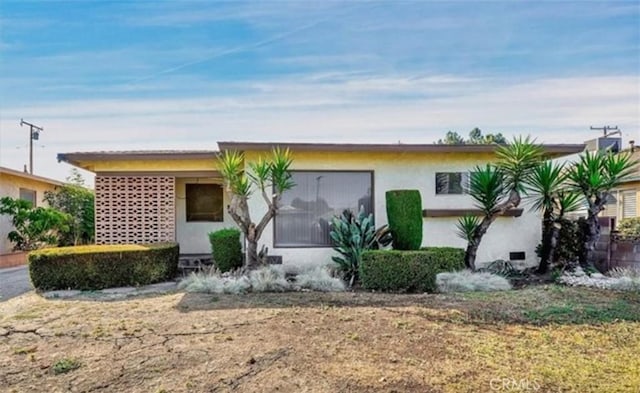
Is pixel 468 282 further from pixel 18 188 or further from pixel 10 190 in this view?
pixel 18 188

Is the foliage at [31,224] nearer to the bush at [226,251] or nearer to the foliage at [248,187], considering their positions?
the bush at [226,251]

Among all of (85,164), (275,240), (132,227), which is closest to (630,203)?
(275,240)

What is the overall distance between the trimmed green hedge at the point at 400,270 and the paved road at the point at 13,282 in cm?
644

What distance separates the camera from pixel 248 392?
3.44 meters

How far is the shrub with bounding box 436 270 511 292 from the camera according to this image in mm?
7711

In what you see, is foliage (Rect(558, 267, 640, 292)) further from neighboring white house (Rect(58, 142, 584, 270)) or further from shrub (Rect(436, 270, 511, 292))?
neighboring white house (Rect(58, 142, 584, 270))

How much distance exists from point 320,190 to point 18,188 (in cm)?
1139

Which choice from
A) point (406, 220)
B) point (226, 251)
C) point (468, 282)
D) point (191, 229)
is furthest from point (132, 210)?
point (468, 282)

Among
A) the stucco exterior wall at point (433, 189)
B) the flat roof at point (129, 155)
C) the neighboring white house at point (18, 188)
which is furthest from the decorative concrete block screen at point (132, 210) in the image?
the neighboring white house at point (18, 188)

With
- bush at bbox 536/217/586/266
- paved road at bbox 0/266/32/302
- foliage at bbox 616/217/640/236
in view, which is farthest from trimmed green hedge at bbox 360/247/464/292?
paved road at bbox 0/266/32/302

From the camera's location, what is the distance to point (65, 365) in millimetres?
4109

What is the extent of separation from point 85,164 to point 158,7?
4646mm

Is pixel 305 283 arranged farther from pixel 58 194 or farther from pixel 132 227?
pixel 58 194

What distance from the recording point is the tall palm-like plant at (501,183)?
855cm
